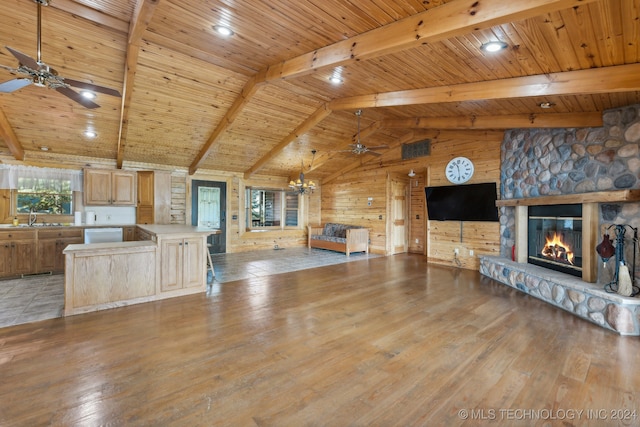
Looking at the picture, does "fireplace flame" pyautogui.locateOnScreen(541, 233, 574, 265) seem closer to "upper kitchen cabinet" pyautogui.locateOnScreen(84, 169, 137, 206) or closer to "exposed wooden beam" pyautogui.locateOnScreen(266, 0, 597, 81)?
"exposed wooden beam" pyautogui.locateOnScreen(266, 0, 597, 81)

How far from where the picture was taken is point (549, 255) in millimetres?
4637

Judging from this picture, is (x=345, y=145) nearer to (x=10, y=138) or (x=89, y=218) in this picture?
(x=89, y=218)

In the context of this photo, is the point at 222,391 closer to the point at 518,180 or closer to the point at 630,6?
the point at 630,6

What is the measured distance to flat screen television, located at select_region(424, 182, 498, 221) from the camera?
19.6 feet

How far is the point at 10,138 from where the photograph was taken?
16.6 feet

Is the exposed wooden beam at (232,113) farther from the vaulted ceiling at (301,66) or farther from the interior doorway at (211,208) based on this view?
the interior doorway at (211,208)

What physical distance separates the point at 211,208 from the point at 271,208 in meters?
2.11

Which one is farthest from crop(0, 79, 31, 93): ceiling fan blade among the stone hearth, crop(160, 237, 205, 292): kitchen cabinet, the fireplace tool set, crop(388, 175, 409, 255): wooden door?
crop(388, 175, 409, 255): wooden door

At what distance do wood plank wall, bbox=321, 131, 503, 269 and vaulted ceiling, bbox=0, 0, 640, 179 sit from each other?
128 centimetres

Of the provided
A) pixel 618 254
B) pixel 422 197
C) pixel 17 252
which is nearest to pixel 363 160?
pixel 422 197

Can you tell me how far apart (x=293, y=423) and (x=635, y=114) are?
5267 millimetres

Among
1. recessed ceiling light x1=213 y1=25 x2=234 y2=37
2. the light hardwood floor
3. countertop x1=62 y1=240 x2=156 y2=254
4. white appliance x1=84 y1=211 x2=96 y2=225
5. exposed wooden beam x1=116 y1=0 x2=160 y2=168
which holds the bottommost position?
the light hardwood floor

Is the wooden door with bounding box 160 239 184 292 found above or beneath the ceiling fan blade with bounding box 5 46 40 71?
beneath

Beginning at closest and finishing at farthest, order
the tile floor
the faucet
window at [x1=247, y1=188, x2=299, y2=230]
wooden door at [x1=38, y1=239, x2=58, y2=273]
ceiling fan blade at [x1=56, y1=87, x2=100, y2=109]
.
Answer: ceiling fan blade at [x1=56, y1=87, x2=100, y2=109]
the tile floor
wooden door at [x1=38, y1=239, x2=58, y2=273]
the faucet
window at [x1=247, y1=188, x2=299, y2=230]
